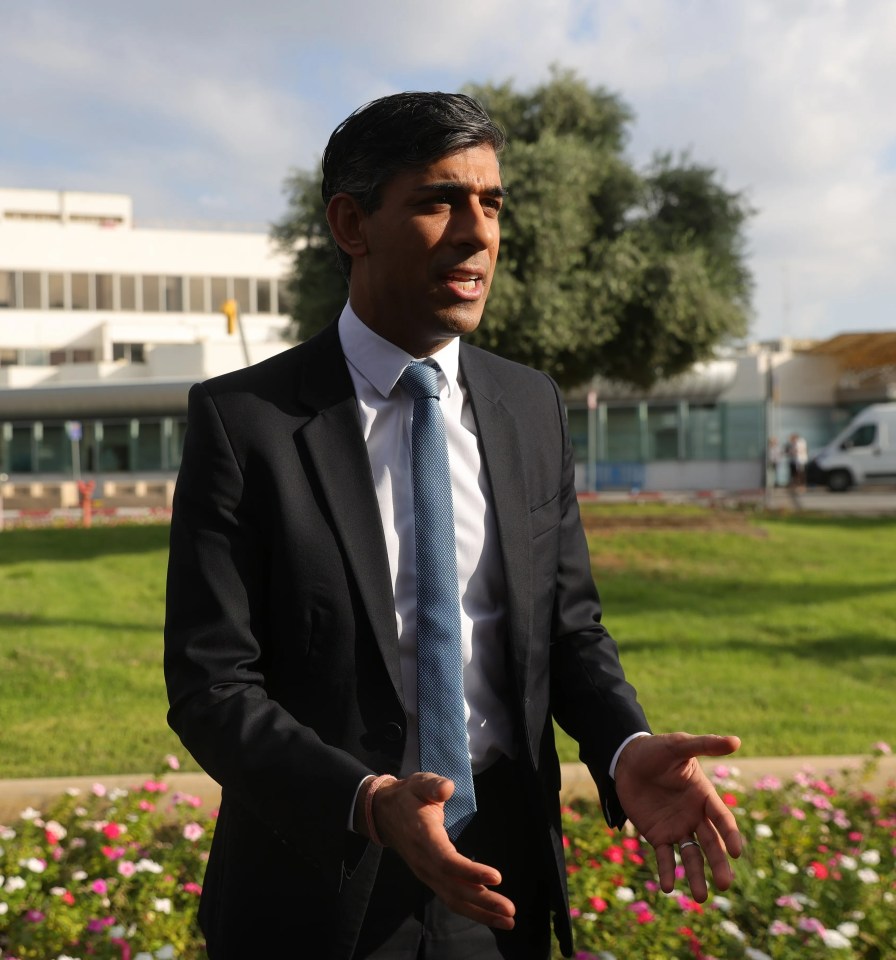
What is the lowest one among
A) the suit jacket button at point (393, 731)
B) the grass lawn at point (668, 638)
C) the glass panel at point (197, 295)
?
the grass lawn at point (668, 638)

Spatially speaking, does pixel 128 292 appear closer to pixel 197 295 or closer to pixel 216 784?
pixel 197 295

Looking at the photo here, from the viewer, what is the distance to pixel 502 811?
2.02 metres

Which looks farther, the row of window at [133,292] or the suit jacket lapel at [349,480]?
the row of window at [133,292]

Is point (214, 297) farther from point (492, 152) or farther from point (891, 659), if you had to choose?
point (492, 152)

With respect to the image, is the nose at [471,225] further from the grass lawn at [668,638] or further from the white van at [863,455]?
the white van at [863,455]

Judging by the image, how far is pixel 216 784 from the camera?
489 cm

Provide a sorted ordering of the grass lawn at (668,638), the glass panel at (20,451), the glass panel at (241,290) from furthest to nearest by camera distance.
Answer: the glass panel at (241,290), the glass panel at (20,451), the grass lawn at (668,638)

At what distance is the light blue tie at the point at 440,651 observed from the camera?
1.88m

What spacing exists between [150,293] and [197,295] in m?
2.03

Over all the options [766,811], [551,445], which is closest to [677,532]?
[766,811]

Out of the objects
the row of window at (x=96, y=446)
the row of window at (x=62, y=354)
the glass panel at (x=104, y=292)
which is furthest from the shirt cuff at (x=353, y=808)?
the glass panel at (x=104, y=292)

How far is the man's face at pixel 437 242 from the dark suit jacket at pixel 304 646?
18cm

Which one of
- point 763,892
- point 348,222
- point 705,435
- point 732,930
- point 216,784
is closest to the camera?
point 348,222

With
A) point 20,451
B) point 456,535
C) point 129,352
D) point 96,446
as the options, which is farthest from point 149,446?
point 456,535
